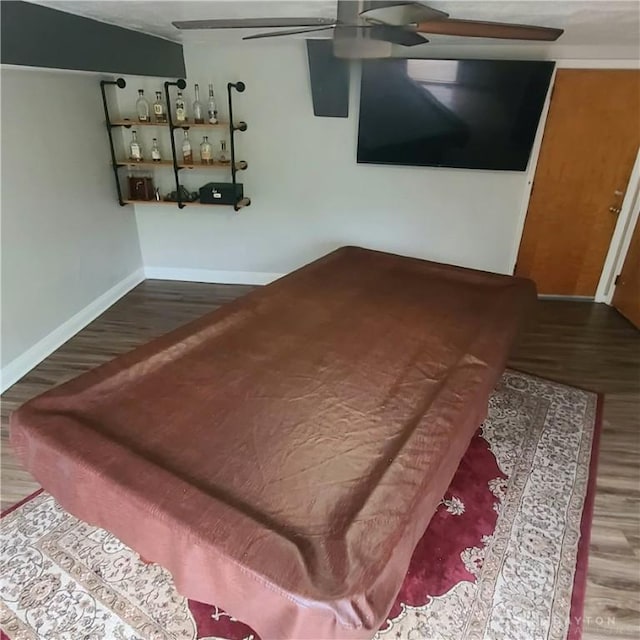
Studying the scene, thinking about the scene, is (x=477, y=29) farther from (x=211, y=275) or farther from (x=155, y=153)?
(x=211, y=275)

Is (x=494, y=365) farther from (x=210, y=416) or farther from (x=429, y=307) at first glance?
(x=210, y=416)

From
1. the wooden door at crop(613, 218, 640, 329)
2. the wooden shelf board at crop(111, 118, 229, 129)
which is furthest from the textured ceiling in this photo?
the wooden door at crop(613, 218, 640, 329)

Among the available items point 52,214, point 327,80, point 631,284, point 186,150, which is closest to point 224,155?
point 186,150

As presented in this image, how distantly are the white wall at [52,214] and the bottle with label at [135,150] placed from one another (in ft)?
0.65

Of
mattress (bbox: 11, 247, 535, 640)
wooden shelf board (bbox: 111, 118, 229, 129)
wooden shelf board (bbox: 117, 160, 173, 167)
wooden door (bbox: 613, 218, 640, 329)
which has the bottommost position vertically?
wooden door (bbox: 613, 218, 640, 329)

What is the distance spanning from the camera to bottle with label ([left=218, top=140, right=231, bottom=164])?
3.89m

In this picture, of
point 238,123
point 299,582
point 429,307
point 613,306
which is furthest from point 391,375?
point 613,306

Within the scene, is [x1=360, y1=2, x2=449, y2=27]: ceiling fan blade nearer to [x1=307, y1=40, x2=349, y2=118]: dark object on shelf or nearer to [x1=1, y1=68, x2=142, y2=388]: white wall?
[x1=307, y1=40, x2=349, y2=118]: dark object on shelf

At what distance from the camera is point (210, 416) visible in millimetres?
1595

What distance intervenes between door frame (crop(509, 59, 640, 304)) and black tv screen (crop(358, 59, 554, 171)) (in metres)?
0.21

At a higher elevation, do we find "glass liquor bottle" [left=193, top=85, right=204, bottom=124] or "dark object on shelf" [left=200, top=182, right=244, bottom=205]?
"glass liquor bottle" [left=193, top=85, right=204, bottom=124]

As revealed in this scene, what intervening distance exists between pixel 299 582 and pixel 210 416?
26.3 inches

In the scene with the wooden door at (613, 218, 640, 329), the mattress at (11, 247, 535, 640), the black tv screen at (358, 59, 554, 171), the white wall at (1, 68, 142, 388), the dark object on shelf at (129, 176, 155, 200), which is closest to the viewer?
the mattress at (11, 247, 535, 640)

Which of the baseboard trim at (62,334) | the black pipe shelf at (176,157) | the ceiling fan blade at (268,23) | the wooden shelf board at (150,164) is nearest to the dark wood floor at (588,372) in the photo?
the baseboard trim at (62,334)
